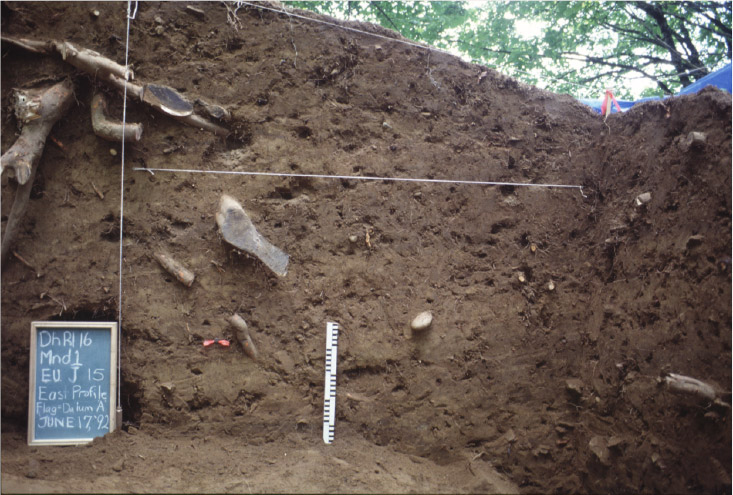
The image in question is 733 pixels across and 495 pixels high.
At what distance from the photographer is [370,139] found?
11.8 ft

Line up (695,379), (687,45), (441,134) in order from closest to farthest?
(695,379), (441,134), (687,45)

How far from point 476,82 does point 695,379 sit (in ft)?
7.95

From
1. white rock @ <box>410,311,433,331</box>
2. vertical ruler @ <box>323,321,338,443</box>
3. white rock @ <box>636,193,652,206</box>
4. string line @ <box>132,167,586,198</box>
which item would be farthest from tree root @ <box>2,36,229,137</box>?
white rock @ <box>636,193,652,206</box>

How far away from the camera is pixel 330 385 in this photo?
3305mm

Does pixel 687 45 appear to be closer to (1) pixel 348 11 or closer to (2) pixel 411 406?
(1) pixel 348 11

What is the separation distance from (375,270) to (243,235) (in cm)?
91

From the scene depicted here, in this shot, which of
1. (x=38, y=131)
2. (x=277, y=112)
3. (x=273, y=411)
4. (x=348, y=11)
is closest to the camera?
(x=38, y=131)

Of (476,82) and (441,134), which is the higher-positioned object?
(476,82)

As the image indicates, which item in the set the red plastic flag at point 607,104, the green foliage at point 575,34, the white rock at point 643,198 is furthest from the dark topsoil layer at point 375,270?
the green foliage at point 575,34

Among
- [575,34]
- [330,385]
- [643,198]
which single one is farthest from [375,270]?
[575,34]

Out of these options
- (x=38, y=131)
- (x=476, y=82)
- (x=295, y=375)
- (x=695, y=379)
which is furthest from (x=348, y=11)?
(x=695, y=379)

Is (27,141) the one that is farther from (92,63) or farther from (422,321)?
(422,321)

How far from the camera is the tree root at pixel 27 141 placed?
294 centimetres

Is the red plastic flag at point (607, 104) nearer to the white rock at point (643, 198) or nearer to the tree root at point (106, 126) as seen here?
the white rock at point (643, 198)
